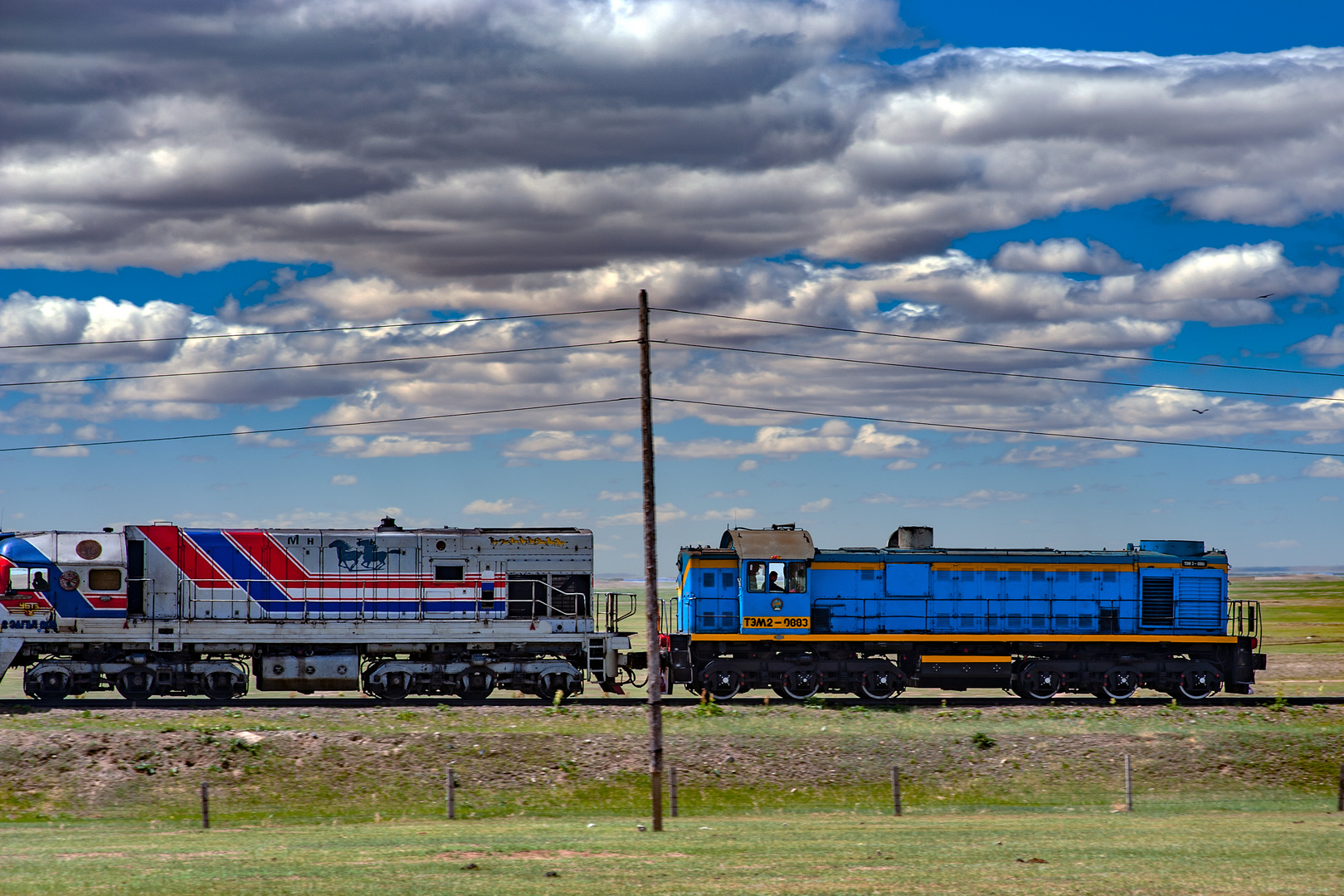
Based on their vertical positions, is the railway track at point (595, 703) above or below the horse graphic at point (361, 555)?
below

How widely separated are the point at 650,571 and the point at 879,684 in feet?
46.5

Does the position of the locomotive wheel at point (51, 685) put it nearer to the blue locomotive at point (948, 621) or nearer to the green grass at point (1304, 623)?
the blue locomotive at point (948, 621)

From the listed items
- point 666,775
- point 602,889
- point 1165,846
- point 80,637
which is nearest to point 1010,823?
point 1165,846

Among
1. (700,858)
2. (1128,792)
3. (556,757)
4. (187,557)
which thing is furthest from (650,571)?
(187,557)

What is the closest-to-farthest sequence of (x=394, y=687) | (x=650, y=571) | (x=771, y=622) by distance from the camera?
(x=650, y=571)
(x=394, y=687)
(x=771, y=622)

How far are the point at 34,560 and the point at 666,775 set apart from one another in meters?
17.6

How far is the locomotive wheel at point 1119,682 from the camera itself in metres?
32.7

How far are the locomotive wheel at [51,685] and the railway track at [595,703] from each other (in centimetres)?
25

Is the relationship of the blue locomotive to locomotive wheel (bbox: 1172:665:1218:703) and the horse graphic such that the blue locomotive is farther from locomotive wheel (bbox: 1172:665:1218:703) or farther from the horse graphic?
the horse graphic

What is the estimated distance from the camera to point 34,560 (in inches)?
1204

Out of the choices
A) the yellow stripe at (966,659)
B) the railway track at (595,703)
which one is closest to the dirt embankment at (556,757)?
the railway track at (595,703)

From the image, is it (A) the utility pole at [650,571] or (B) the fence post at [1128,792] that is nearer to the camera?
(A) the utility pole at [650,571]

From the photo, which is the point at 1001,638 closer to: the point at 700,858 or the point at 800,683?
the point at 800,683

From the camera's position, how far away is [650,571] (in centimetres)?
2031
